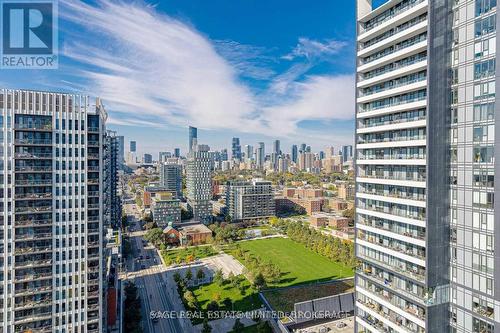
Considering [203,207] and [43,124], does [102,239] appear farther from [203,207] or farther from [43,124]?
[203,207]

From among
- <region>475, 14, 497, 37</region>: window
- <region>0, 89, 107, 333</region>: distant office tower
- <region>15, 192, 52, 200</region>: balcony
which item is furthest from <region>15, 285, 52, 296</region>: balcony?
<region>475, 14, 497, 37</region>: window

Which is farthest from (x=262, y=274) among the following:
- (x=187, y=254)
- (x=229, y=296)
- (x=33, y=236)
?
(x=33, y=236)

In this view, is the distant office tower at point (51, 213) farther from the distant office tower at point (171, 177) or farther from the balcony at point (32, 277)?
the distant office tower at point (171, 177)

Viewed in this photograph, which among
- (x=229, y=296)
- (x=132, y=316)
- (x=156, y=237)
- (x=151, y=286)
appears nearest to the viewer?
(x=132, y=316)

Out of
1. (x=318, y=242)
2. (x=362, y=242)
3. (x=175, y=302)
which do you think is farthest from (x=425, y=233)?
(x=318, y=242)

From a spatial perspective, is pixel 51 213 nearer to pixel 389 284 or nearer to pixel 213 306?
pixel 213 306

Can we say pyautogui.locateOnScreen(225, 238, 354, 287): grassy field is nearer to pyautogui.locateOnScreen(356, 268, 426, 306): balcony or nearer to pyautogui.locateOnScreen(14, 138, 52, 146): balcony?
pyautogui.locateOnScreen(356, 268, 426, 306): balcony
